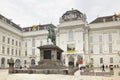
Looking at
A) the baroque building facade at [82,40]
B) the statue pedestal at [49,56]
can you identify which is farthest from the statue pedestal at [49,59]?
the baroque building facade at [82,40]

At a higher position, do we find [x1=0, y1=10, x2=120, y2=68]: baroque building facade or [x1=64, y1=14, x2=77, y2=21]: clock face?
[x1=64, y1=14, x2=77, y2=21]: clock face

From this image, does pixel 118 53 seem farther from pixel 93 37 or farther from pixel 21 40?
pixel 21 40

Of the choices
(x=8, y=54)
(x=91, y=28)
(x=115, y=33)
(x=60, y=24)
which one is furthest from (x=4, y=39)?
(x=115, y=33)

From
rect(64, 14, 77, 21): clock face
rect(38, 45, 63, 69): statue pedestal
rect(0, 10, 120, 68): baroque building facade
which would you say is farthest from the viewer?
rect(64, 14, 77, 21): clock face

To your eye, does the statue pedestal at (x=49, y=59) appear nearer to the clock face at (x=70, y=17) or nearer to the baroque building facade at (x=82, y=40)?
the baroque building facade at (x=82, y=40)

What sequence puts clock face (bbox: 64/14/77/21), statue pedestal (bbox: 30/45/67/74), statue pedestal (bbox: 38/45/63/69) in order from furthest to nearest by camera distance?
1. clock face (bbox: 64/14/77/21)
2. statue pedestal (bbox: 38/45/63/69)
3. statue pedestal (bbox: 30/45/67/74)

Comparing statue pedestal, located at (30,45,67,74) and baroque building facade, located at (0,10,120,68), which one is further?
baroque building facade, located at (0,10,120,68)

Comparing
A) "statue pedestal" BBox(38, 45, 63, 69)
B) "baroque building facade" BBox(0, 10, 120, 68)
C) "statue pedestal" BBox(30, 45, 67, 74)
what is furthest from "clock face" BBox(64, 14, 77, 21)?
"statue pedestal" BBox(38, 45, 63, 69)

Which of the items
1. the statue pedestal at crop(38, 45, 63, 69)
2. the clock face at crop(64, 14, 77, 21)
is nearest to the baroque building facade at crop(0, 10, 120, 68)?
the clock face at crop(64, 14, 77, 21)

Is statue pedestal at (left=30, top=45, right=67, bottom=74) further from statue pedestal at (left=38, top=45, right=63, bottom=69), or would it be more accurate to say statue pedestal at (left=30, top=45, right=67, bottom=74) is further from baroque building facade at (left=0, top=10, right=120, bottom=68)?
baroque building facade at (left=0, top=10, right=120, bottom=68)

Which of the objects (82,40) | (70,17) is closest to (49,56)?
(82,40)

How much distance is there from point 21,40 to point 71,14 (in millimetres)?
19940

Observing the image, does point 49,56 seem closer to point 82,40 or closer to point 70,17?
point 82,40

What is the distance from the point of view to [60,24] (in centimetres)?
5172
